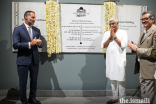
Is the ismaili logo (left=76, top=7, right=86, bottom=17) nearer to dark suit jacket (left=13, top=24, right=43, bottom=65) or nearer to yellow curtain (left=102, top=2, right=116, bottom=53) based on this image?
yellow curtain (left=102, top=2, right=116, bottom=53)

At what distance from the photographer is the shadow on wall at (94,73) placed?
3305mm

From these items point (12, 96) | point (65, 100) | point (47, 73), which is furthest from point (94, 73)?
point (12, 96)

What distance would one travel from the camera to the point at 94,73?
3314mm

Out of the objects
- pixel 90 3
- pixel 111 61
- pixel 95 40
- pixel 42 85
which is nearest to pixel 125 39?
pixel 111 61

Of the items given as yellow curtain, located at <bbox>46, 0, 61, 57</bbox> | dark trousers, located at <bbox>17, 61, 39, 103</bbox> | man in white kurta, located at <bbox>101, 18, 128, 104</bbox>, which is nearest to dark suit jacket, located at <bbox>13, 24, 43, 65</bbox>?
dark trousers, located at <bbox>17, 61, 39, 103</bbox>

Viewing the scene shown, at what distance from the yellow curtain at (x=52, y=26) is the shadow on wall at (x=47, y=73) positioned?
18 centimetres

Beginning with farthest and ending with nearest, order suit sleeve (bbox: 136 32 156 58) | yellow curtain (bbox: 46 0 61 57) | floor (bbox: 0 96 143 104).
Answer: yellow curtain (bbox: 46 0 61 57) → floor (bbox: 0 96 143 104) → suit sleeve (bbox: 136 32 156 58)

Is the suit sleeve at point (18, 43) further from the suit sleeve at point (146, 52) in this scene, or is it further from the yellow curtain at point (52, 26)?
the suit sleeve at point (146, 52)

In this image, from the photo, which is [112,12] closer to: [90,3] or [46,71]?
[90,3]

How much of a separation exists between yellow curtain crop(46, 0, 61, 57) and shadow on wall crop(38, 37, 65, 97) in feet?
0.60

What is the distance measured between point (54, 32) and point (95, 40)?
3.37 feet

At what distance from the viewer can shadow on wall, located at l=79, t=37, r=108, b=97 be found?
3.30 meters

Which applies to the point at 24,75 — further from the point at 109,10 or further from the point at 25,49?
the point at 109,10

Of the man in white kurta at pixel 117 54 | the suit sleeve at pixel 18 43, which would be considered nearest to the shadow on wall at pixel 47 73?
the suit sleeve at pixel 18 43
